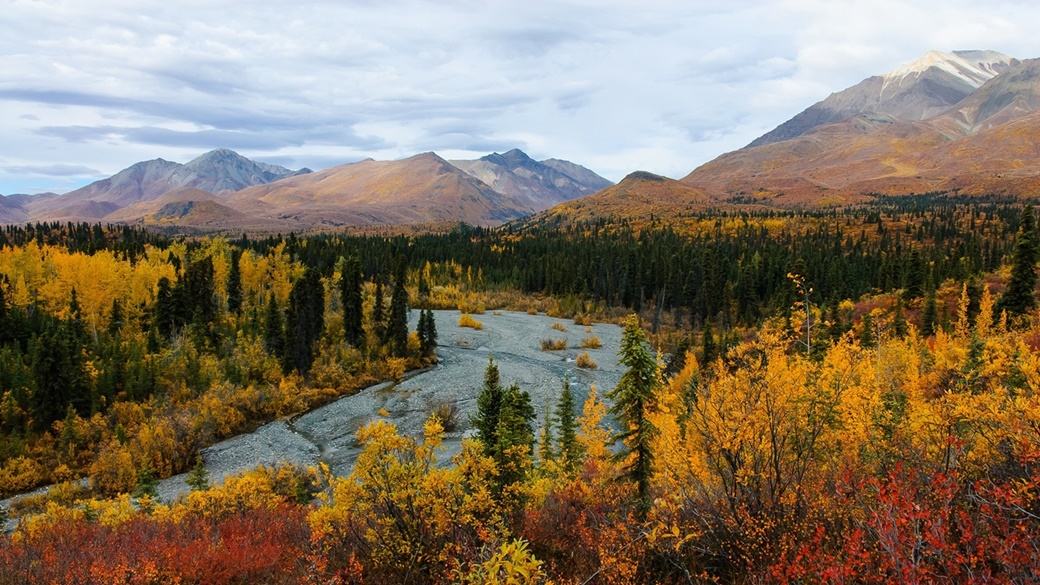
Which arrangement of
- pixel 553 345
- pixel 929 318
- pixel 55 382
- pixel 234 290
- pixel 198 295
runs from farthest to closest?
pixel 234 290 → pixel 553 345 → pixel 198 295 → pixel 929 318 → pixel 55 382

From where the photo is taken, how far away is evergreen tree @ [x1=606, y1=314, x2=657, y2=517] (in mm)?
17578

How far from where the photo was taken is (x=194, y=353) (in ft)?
160

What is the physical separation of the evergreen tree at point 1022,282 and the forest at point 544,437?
0.56 feet

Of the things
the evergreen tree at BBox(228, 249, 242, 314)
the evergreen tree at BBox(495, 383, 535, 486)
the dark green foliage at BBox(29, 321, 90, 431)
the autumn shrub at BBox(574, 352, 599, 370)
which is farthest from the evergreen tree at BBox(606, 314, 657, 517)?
the evergreen tree at BBox(228, 249, 242, 314)

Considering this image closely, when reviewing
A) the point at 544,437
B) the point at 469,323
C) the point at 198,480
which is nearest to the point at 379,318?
the point at 469,323

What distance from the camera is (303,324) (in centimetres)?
5156

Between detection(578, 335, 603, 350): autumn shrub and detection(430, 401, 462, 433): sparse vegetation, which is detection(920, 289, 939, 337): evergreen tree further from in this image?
detection(430, 401, 462, 433): sparse vegetation

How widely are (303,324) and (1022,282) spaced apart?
60.3 meters

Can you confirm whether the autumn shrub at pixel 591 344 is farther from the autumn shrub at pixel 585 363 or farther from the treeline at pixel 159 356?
the treeline at pixel 159 356

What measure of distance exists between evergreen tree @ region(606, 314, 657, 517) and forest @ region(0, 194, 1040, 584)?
7cm

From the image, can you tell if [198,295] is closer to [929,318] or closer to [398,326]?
[398,326]

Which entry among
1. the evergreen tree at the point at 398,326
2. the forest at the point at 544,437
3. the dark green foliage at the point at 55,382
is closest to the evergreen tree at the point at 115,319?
the forest at the point at 544,437

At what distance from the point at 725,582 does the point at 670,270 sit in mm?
88933

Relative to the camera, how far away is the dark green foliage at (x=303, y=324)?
51.1 metres
